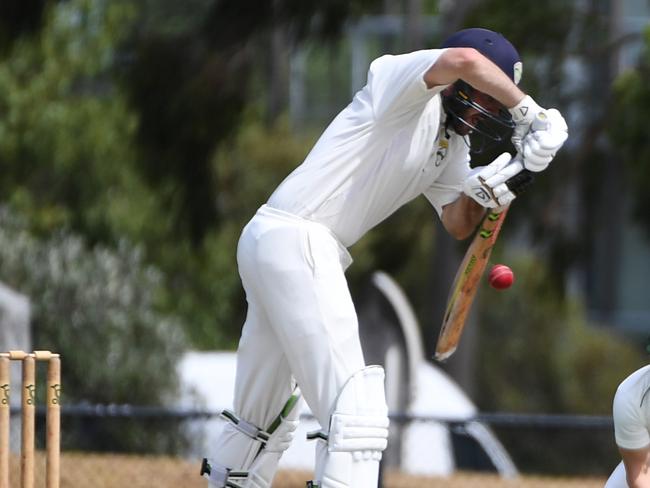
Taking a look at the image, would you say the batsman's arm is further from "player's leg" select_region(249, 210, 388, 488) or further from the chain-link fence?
the chain-link fence

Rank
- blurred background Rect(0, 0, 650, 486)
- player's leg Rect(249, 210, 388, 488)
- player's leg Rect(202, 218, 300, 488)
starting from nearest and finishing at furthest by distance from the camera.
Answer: player's leg Rect(249, 210, 388, 488)
player's leg Rect(202, 218, 300, 488)
blurred background Rect(0, 0, 650, 486)

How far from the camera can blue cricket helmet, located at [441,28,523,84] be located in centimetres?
432

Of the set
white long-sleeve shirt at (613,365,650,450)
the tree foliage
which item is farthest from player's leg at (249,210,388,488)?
the tree foliage

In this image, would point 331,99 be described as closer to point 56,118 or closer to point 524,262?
point 524,262

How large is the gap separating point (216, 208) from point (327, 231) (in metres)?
7.47

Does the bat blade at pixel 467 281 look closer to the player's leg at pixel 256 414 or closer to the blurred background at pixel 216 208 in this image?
the player's leg at pixel 256 414

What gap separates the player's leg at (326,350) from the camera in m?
4.12

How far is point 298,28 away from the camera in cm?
1028

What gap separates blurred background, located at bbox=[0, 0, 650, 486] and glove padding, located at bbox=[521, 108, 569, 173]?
322 centimetres

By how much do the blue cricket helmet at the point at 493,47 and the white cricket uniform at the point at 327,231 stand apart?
6.2 inches

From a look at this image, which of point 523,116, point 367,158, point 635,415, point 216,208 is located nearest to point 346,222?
point 367,158

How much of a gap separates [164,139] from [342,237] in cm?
678

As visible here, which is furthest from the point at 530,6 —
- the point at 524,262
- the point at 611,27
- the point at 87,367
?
the point at 524,262

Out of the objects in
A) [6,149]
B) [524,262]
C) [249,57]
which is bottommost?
[524,262]
